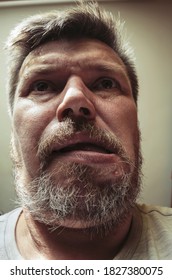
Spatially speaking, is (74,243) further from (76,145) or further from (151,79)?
(151,79)

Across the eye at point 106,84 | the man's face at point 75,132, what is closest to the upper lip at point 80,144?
the man's face at point 75,132

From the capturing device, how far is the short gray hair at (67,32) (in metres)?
0.58

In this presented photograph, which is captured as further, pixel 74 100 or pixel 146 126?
pixel 146 126

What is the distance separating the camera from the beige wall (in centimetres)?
62

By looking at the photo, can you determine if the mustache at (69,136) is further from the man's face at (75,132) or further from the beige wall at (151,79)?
the beige wall at (151,79)

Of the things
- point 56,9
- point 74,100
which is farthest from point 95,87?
point 56,9

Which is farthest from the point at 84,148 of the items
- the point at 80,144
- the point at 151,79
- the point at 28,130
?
the point at 151,79

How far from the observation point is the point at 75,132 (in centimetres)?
51

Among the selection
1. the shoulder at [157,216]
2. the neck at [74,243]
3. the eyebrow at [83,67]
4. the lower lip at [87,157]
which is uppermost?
the eyebrow at [83,67]

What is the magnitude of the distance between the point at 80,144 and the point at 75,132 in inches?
0.9

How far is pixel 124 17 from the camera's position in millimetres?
614

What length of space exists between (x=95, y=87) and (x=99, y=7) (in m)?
0.17

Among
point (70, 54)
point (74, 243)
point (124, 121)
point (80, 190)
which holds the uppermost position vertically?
point (70, 54)
